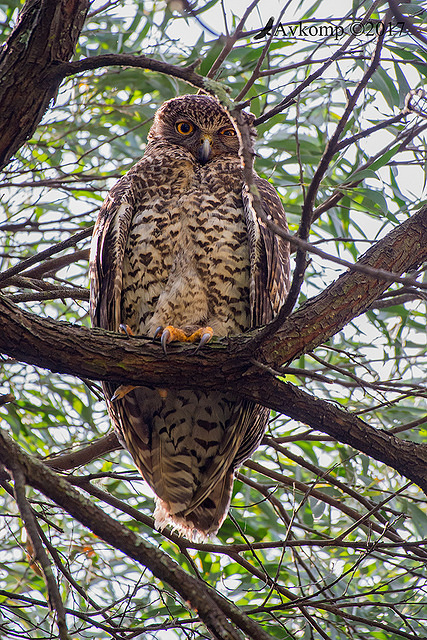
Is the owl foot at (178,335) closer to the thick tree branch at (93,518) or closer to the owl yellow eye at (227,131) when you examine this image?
the thick tree branch at (93,518)

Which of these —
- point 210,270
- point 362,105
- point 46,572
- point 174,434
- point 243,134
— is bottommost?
point 46,572

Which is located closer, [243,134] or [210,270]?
[243,134]

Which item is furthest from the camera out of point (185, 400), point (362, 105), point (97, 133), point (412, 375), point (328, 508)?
point (97, 133)

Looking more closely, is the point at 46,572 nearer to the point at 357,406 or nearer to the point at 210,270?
the point at 210,270

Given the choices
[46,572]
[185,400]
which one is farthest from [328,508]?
[46,572]

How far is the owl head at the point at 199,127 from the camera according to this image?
3402mm

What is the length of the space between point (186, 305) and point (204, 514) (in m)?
0.87

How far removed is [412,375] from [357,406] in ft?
1.48

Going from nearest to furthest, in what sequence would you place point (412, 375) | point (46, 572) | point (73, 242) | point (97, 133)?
point (46, 572)
point (73, 242)
point (412, 375)
point (97, 133)

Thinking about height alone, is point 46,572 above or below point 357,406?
below

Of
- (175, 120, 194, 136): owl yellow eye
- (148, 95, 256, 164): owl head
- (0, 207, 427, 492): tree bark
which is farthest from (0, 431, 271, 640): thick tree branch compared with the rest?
(175, 120, 194, 136): owl yellow eye

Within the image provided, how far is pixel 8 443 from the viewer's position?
5.06 feet

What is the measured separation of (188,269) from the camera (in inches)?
108

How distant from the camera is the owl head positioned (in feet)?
11.2
